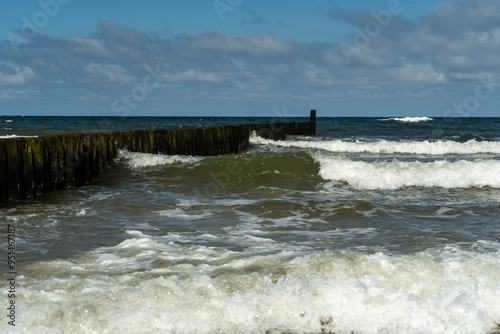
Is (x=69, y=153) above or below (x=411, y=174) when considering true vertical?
above

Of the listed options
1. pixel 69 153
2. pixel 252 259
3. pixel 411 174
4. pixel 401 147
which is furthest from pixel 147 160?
pixel 401 147

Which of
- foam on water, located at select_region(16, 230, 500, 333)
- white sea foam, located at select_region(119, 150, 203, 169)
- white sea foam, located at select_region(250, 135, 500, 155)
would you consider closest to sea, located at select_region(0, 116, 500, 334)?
foam on water, located at select_region(16, 230, 500, 333)

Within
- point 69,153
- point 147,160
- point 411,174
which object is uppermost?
point 69,153

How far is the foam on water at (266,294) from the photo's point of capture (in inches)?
132

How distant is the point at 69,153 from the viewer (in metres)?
9.77

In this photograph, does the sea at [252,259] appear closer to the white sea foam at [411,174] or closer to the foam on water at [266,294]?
the foam on water at [266,294]

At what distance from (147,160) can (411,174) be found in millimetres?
5933

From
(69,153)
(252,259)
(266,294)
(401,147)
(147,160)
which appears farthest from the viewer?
(401,147)

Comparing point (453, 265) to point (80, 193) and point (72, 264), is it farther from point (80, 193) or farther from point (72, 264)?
point (80, 193)

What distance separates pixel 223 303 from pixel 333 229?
2.92 metres

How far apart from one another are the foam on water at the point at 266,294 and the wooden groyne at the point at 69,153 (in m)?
4.29

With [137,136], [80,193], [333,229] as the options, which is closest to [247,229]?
[333,229]

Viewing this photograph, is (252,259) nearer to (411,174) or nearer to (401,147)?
(411,174)

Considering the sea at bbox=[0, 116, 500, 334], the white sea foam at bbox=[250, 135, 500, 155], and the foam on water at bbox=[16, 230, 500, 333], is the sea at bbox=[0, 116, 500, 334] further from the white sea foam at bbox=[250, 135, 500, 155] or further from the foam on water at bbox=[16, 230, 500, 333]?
the white sea foam at bbox=[250, 135, 500, 155]
